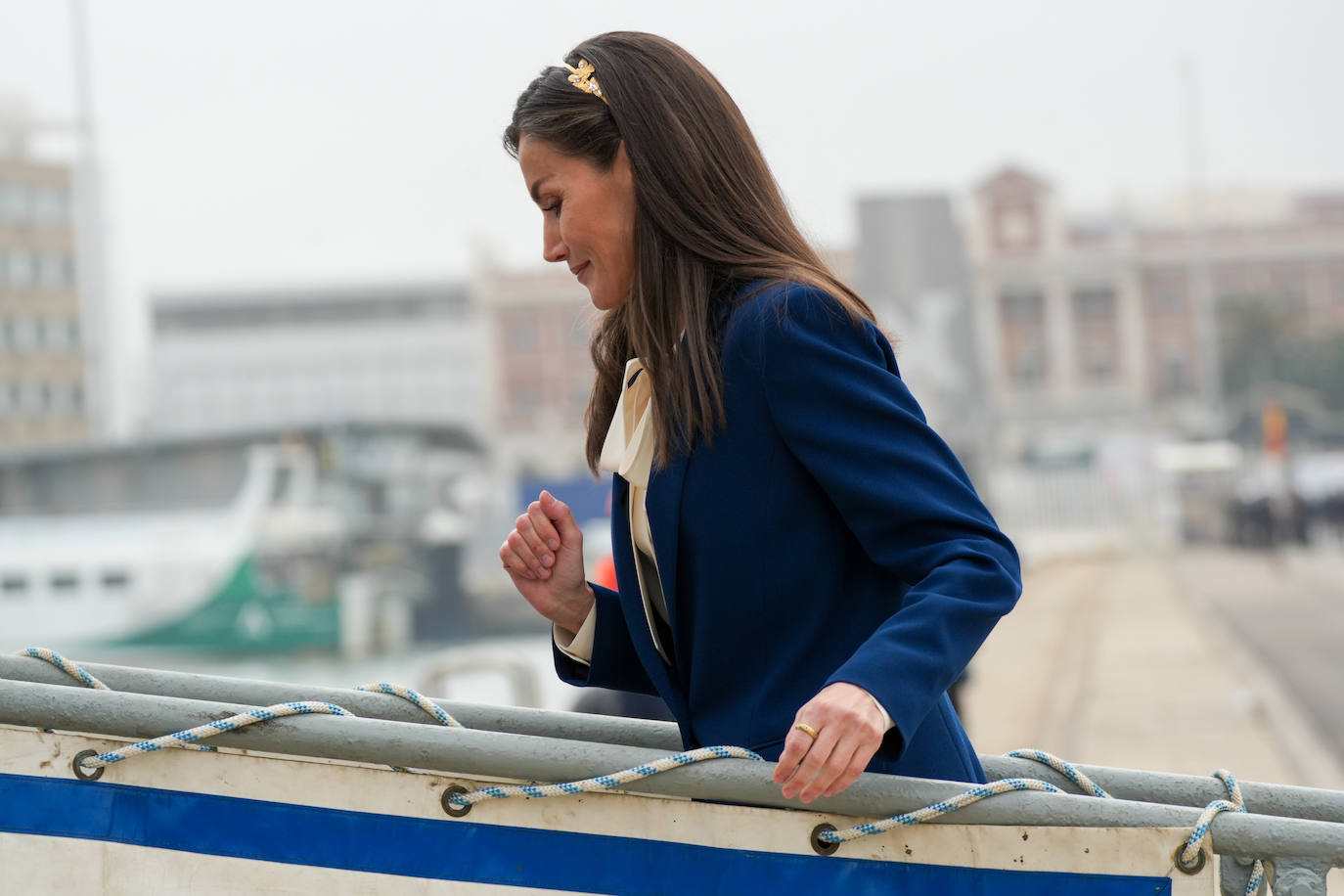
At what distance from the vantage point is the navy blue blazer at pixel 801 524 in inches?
57.3

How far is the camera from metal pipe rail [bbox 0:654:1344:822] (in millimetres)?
1616

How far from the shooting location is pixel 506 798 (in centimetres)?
146

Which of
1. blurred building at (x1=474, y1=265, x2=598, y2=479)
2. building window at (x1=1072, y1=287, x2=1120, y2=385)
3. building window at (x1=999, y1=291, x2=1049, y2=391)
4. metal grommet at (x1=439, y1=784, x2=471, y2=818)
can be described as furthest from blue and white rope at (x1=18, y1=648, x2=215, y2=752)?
building window at (x1=1072, y1=287, x2=1120, y2=385)

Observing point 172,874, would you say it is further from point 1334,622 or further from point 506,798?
point 1334,622

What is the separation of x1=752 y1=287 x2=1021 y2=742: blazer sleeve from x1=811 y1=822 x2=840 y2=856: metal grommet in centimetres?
15

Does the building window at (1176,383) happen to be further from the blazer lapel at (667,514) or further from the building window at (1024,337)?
the blazer lapel at (667,514)

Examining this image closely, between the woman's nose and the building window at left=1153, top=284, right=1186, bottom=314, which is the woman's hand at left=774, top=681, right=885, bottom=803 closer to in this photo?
the woman's nose

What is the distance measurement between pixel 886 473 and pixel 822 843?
353 millimetres

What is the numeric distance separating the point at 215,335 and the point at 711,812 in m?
85.9

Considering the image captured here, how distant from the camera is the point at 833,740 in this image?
1.32 metres

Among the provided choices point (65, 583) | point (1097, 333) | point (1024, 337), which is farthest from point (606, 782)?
point (1097, 333)

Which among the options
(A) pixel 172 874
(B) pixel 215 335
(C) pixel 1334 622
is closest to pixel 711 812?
(A) pixel 172 874

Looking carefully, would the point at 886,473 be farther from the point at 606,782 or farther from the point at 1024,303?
the point at 1024,303

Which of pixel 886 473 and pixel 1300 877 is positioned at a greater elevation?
pixel 886 473
